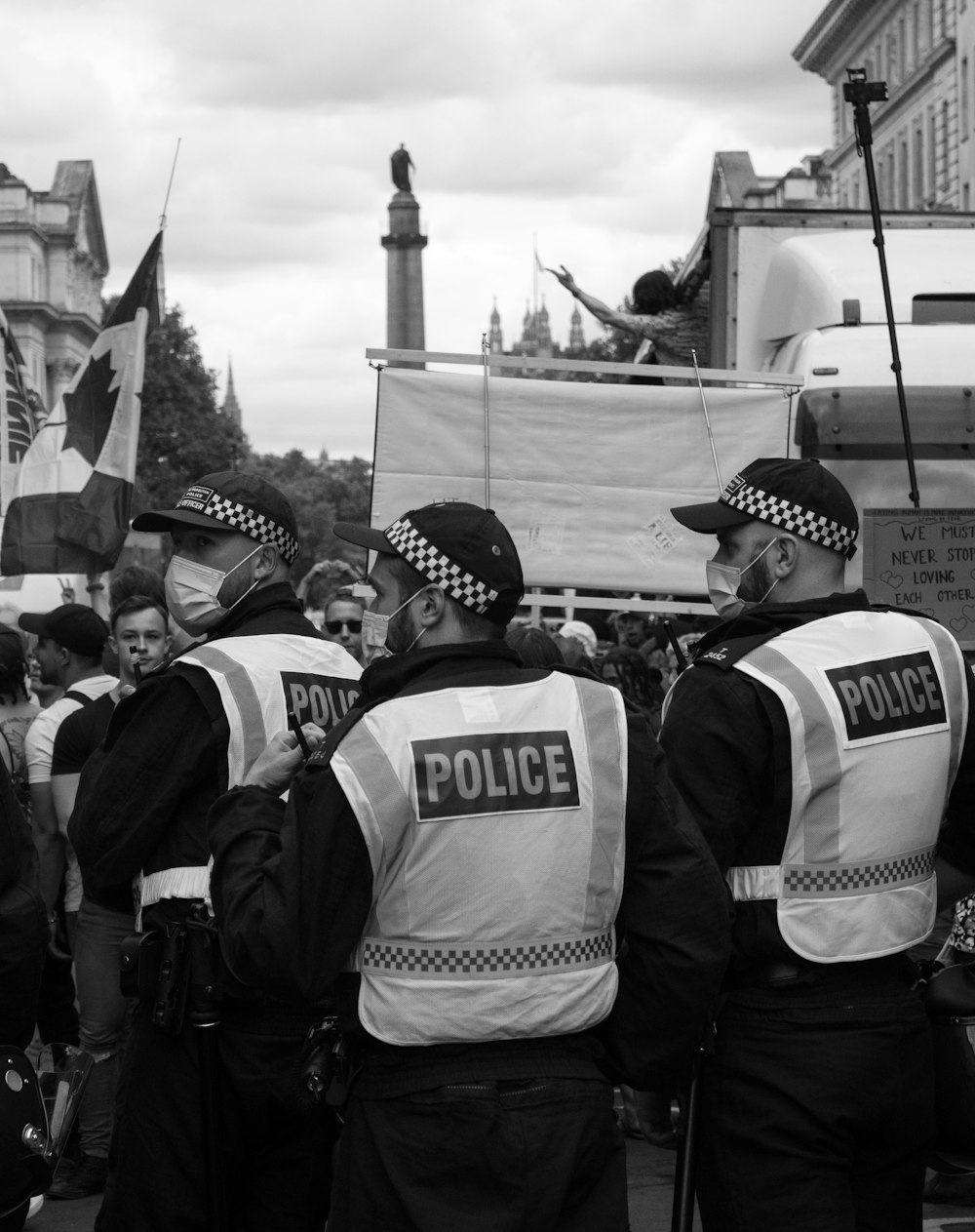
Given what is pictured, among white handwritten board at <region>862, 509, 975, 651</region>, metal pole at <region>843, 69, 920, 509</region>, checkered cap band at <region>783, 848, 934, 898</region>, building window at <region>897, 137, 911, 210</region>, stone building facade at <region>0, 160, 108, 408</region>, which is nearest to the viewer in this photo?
checkered cap band at <region>783, 848, 934, 898</region>

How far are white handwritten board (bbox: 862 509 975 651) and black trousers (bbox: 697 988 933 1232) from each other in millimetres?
2176

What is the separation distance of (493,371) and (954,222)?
3.41m

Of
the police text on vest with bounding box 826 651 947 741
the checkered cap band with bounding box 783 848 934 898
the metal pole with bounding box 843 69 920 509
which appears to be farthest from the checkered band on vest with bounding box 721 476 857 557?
the metal pole with bounding box 843 69 920 509

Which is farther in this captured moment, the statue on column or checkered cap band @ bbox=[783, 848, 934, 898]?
the statue on column

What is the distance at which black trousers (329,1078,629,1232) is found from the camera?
119 inches

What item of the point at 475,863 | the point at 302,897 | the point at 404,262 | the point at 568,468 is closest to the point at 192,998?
the point at 302,897

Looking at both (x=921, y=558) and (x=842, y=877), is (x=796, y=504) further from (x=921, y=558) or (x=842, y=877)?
(x=921, y=558)

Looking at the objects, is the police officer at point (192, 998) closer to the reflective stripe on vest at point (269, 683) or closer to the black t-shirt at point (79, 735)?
the reflective stripe on vest at point (269, 683)

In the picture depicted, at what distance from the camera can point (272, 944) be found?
304cm

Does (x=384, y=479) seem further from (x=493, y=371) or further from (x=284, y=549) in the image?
(x=284, y=549)

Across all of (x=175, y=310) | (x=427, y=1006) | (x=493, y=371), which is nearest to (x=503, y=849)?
(x=427, y=1006)

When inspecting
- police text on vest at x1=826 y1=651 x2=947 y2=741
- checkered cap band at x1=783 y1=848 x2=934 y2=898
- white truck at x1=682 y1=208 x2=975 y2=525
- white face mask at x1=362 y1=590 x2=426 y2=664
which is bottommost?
checkered cap band at x1=783 y1=848 x2=934 y2=898

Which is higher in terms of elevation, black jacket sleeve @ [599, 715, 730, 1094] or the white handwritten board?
the white handwritten board

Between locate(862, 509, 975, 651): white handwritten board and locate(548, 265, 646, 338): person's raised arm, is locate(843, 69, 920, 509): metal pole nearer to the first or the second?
locate(862, 509, 975, 651): white handwritten board
